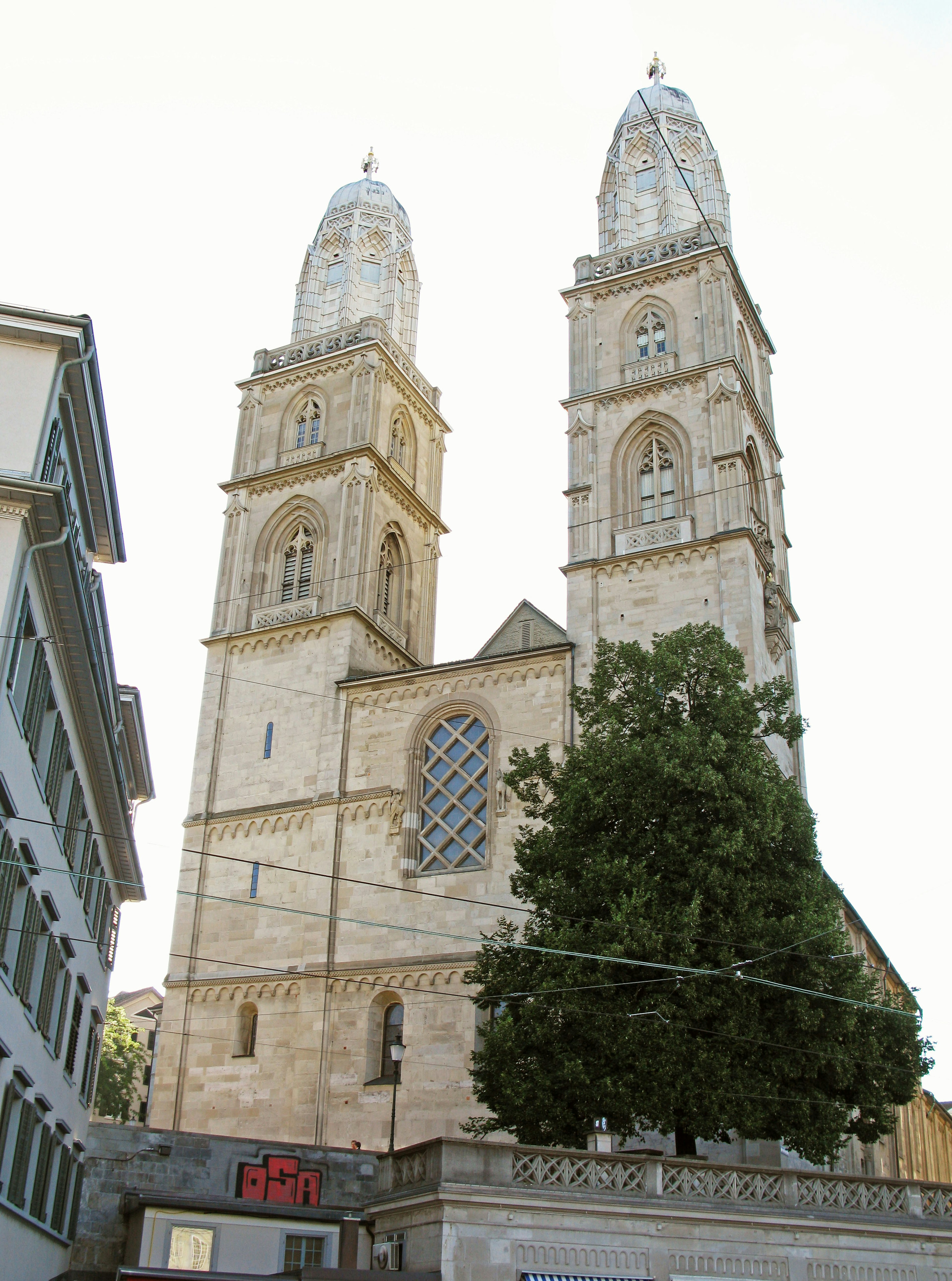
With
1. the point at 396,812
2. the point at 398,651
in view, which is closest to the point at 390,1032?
the point at 396,812

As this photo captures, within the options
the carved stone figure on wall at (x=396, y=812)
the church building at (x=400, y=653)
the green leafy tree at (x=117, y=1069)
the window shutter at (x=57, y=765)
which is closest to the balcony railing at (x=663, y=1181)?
the window shutter at (x=57, y=765)

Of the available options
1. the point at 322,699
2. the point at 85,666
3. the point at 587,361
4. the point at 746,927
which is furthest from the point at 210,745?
the point at 746,927

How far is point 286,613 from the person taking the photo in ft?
129

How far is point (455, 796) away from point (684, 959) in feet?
48.0

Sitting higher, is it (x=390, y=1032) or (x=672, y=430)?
(x=672, y=430)

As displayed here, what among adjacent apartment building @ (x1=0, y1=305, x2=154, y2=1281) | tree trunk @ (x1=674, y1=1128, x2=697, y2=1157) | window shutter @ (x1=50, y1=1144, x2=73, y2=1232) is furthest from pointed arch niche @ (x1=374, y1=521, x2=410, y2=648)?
tree trunk @ (x1=674, y1=1128, x2=697, y2=1157)

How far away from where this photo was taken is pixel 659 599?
1344 inches

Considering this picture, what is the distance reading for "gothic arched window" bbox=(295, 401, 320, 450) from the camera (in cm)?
4306

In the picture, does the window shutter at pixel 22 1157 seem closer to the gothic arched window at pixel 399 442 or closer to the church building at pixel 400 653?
the church building at pixel 400 653

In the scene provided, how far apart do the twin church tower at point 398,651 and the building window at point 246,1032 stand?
64 millimetres

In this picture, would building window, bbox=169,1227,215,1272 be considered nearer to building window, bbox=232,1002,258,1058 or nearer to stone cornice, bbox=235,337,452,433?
building window, bbox=232,1002,258,1058

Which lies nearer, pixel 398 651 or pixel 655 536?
pixel 655 536

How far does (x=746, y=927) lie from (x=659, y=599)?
14740 mm

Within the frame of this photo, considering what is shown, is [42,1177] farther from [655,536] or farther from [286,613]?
[655,536]
